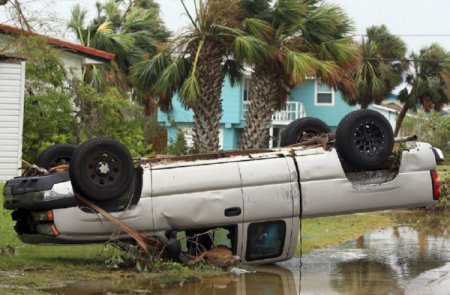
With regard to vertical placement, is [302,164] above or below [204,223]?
above

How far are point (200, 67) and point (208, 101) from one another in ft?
3.67

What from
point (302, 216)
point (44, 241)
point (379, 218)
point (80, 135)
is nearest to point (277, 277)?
point (302, 216)

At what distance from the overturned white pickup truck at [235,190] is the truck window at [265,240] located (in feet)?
0.05

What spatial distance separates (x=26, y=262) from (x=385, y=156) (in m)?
4.63

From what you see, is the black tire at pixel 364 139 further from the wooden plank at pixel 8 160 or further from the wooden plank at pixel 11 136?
the wooden plank at pixel 8 160

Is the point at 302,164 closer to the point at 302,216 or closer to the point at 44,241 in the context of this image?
the point at 302,216

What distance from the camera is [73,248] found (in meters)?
13.3

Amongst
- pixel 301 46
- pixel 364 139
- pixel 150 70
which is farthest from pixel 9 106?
pixel 364 139

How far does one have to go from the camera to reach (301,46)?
25.3m

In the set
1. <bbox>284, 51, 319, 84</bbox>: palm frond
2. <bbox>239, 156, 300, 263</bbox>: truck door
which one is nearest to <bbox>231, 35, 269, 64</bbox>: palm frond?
<bbox>284, 51, 319, 84</bbox>: palm frond

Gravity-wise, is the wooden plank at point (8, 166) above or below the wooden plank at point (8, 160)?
below

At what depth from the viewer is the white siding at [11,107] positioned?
21.7 meters

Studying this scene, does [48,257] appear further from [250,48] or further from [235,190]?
[250,48]

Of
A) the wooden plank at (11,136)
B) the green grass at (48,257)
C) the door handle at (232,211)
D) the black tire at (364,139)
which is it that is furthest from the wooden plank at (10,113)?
the black tire at (364,139)
